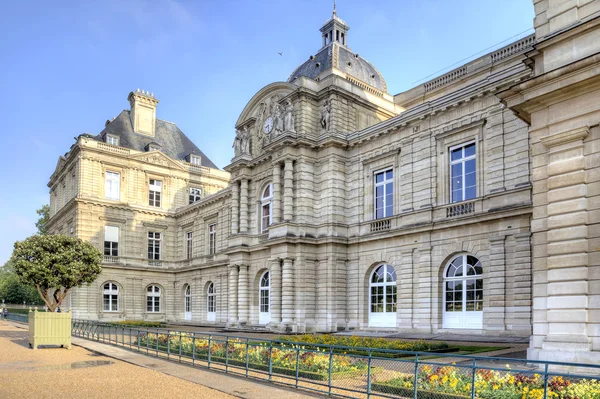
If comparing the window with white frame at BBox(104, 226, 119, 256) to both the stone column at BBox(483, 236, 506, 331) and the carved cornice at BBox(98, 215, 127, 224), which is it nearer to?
the carved cornice at BBox(98, 215, 127, 224)

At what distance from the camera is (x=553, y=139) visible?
13320 mm

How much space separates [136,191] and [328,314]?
25.3 m

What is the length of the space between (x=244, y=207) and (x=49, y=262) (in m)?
11.7

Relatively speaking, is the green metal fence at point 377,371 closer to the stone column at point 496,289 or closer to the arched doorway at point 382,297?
the stone column at point 496,289

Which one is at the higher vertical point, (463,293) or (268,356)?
(463,293)

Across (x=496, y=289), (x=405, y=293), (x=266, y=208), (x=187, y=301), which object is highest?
(x=266, y=208)

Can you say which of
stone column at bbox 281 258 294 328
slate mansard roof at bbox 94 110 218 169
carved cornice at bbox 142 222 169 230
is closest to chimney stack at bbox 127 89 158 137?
slate mansard roof at bbox 94 110 218 169

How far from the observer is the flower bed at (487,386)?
8.92 metres

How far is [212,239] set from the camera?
44250 mm

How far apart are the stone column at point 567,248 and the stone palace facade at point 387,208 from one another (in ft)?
0.10

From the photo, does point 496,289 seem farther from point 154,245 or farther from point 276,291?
point 154,245

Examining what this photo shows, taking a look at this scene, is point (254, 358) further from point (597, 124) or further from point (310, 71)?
point (310, 71)

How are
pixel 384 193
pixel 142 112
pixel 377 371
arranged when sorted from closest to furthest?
pixel 377 371, pixel 384 193, pixel 142 112

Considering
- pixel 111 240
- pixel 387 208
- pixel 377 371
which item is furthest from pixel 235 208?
pixel 377 371
